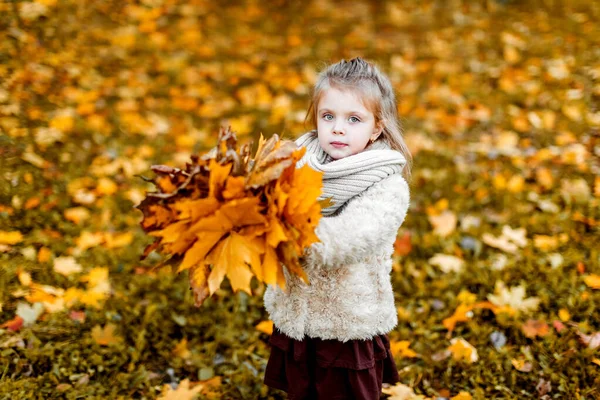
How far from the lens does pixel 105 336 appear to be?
2.80 metres

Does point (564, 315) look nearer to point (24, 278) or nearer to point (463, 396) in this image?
point (463, 396)

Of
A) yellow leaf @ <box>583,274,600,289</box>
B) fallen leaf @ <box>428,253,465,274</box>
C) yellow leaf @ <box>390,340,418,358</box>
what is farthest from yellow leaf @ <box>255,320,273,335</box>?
yellow leaf @ <box>583,274,600,289</box>

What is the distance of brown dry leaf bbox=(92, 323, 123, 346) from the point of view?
2.78 m

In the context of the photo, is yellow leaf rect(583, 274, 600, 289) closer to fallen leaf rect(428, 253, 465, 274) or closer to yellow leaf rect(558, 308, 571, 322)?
yellow leaf rect(558, 308, 571, 322)

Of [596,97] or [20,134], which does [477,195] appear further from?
[20,134]

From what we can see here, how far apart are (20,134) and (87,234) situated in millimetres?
1161

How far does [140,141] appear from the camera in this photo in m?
4.58

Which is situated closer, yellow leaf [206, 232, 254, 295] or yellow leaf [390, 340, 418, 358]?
yellow leaf [206, 232, 254, 295]

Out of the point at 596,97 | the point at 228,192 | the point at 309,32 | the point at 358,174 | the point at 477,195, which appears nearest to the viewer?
the point at 228,192

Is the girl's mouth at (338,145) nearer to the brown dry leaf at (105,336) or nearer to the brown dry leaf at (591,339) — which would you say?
the brown dry leaf at (105,336)

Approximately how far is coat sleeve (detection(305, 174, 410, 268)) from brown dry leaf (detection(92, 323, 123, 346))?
1517 mm

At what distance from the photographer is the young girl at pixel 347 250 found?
1.82 m

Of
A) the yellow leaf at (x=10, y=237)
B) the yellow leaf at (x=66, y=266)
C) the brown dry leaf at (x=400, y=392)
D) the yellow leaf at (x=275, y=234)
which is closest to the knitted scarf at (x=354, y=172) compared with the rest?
the yellow leaf at (x=275, y=234)

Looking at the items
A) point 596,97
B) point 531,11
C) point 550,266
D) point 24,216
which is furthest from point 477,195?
point 531,11
